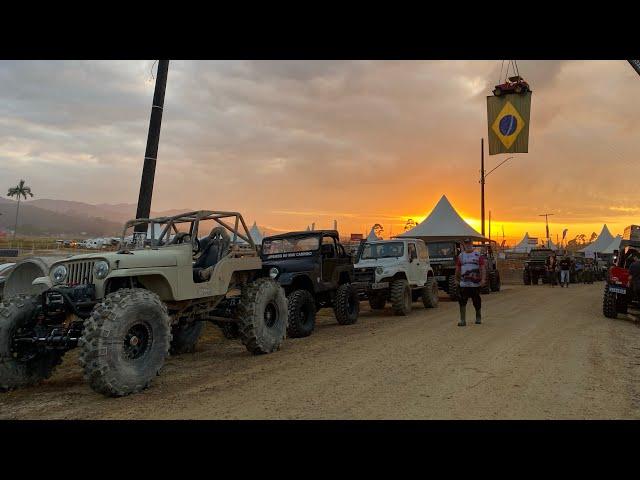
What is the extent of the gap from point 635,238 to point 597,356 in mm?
7043

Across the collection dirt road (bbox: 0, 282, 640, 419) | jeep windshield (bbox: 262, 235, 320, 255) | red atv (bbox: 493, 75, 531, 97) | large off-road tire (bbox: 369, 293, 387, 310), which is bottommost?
dirt road (bbox: 0, 282, 640, 419)

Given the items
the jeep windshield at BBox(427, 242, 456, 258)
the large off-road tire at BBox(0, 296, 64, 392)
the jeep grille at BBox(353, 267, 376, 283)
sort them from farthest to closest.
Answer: the jeep windshield at BBox(427, 242, 456, 258) → the jeep grille at BBox(353, 267, 376, 283) → the large off-road tire at BBox(0, 296, 64, 392)

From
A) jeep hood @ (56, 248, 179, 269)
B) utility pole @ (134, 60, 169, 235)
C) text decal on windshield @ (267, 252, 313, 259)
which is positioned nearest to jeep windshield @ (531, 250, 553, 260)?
text decal on windshield @ (267, 252, 313, 259)

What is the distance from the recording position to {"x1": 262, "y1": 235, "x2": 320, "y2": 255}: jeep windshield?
11.2 metres

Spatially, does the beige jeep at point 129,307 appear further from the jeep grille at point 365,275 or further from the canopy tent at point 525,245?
the canopy tent at point 525,245

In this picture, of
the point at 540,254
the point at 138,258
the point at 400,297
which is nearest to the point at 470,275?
the point at 400,297

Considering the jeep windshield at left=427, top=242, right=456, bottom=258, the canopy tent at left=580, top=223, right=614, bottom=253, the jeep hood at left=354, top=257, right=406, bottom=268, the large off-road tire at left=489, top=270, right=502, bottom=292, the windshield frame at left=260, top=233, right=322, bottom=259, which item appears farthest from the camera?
the canopy tent at left=580, top=223, right=614, bottom=253

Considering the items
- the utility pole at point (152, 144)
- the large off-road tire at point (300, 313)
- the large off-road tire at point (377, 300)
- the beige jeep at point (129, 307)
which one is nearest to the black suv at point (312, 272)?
the large off-road tire at point (300, 313)

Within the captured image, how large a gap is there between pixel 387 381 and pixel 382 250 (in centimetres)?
871

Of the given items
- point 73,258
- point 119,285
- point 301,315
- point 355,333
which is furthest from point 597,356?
point 73,258

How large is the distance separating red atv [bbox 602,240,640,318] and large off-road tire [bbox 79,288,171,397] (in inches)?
417

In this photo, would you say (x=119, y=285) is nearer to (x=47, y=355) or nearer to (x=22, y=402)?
(x=47, y=355)

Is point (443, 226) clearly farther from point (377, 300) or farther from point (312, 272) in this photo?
point (312, 272)

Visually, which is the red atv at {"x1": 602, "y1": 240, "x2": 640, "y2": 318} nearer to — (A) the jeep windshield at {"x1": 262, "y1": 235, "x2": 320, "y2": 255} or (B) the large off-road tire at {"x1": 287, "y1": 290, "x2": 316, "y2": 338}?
(A) the jeep windshield at {"x1": 262, "y1": 235, "x2": 320, "y2": 255}
